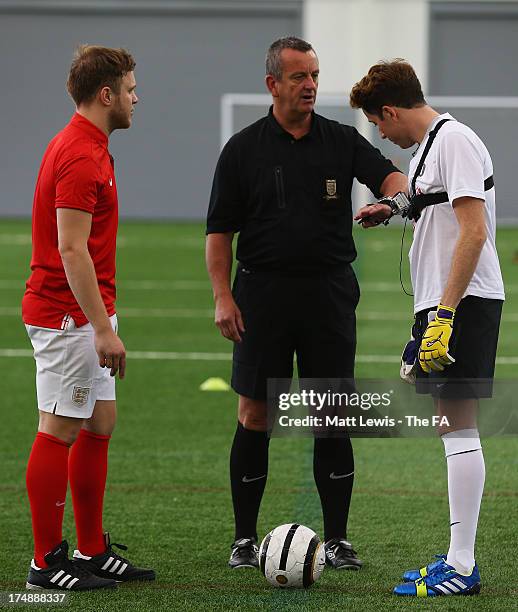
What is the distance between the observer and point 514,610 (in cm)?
382

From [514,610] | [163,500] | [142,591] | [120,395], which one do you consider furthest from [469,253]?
[120,395]

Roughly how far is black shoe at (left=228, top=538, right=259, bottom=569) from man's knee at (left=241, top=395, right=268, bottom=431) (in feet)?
1.40

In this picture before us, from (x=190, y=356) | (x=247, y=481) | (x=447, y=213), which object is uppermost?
(x=447, y=213)

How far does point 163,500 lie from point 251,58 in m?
21.6

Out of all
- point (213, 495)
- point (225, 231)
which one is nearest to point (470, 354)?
point (225, 231)

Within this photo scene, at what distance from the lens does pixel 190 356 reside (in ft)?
31.3

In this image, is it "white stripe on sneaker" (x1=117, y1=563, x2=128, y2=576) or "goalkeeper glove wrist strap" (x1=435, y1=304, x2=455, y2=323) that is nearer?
"goalkeeper glove wrist strap" (x1=435, y1=304, x2=455, y2=323)

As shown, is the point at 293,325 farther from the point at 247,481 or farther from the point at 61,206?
the point at 61,206

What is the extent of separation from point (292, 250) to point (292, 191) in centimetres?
21

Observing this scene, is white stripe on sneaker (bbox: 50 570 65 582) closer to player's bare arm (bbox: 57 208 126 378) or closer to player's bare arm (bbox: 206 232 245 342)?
player's bare arm (bbox: 57 208 126 378)

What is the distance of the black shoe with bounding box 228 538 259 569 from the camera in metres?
4.41

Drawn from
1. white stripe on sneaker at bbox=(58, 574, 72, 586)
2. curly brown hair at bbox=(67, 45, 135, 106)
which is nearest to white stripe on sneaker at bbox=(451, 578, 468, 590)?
white stripe on sneaker at bbox=(58, 574, 72, 586)

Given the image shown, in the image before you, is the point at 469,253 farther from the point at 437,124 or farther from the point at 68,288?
the point at 68,288

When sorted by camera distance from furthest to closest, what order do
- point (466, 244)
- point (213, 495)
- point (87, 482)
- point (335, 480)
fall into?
point (213, 495), point (335, 480), point (87, 482), point (466, 244)
